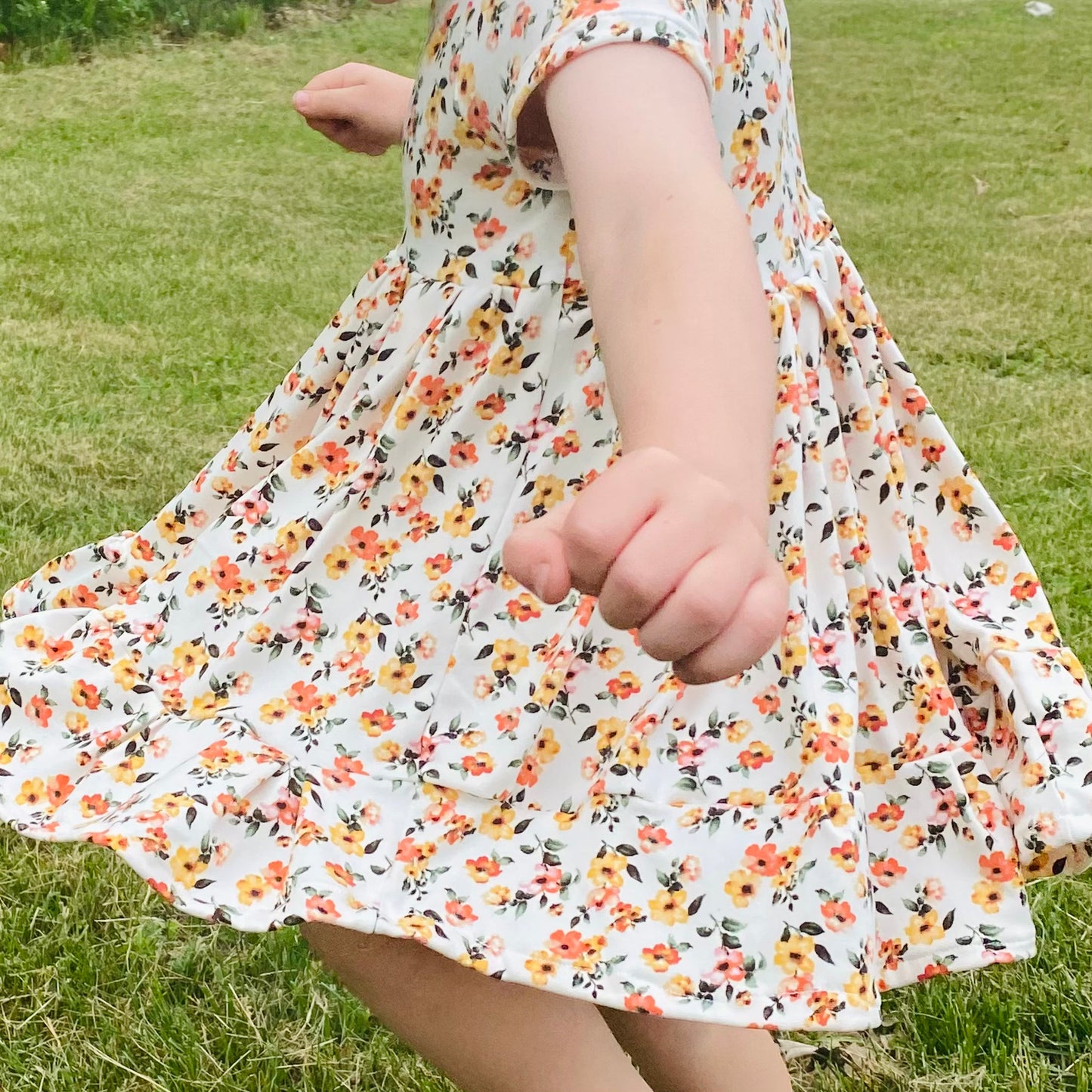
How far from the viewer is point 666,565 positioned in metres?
0.51

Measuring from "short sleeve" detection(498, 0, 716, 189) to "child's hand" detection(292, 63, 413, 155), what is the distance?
1.43 feet

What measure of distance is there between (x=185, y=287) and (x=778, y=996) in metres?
3.68

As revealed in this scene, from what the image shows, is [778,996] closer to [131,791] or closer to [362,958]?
[362,958]

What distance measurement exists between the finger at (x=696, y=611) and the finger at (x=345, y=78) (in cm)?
88

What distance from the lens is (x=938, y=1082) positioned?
134 cm

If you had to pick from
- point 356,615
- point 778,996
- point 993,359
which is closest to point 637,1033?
point 778,996

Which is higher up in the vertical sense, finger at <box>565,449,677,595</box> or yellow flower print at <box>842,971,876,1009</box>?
finger at <box>565,449,677,595</box>

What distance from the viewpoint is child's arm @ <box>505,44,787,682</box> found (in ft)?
1.68

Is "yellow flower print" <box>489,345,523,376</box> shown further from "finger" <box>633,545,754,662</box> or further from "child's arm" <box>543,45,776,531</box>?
"finger" <box>633,545,754,662</box>

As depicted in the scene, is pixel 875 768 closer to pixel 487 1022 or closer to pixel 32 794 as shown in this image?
pixel 487 1022

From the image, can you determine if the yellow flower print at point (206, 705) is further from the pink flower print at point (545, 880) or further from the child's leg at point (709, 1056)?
the child's leg at point (709, 1056)

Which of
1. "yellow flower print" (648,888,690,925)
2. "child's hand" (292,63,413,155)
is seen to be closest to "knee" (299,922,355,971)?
"yellow flower print" (648,888,690,925)

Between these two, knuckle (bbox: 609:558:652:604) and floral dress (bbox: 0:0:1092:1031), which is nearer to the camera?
knuckle (bbox: 609:558:652:604)

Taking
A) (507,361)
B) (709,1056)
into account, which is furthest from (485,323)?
(709,1056)
